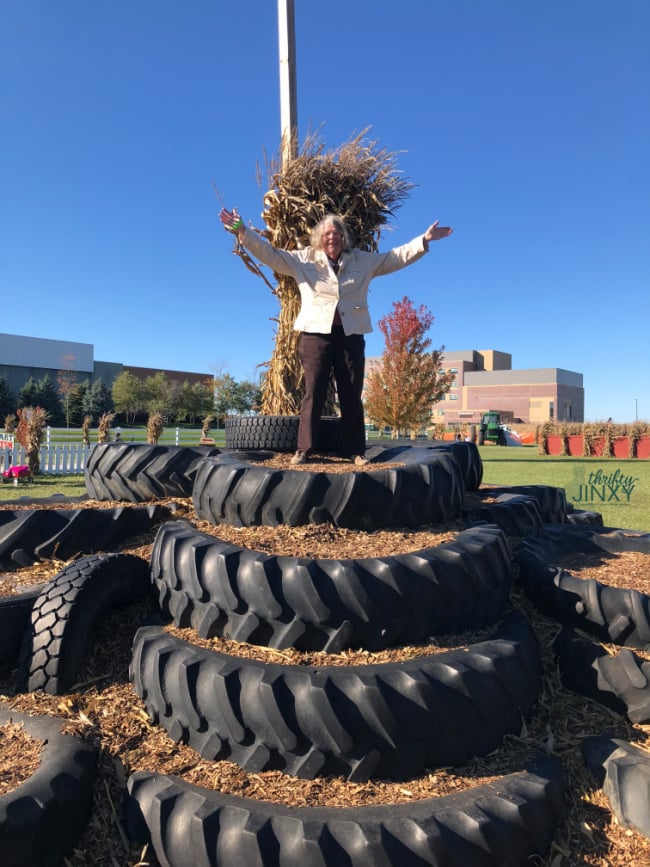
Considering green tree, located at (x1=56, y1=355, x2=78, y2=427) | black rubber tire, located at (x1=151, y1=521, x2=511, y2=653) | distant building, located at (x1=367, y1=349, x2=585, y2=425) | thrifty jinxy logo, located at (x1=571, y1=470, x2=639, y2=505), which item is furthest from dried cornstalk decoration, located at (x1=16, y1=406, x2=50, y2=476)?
distant building, located at (x1=367, y1=349, x2=585, y2=425)

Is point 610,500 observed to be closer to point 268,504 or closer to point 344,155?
point 344,155

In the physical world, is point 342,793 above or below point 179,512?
below

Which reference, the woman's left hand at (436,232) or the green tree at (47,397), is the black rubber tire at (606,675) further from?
the green tree at (47,397)

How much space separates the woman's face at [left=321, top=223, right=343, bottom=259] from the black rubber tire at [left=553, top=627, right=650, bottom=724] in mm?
2975

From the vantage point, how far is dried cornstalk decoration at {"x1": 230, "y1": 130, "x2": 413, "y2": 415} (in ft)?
18.6

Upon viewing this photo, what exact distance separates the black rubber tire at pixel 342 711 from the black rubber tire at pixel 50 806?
1.12 ft

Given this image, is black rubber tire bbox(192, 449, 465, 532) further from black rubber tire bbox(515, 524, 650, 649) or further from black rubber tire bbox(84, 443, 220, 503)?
black rubber tire bbox(84, 443, 220, 503)

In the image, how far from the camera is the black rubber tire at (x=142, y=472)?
422cm

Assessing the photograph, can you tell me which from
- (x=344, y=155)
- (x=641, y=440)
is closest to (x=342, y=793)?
(x=344, y=155)

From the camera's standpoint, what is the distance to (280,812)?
1.76 metres

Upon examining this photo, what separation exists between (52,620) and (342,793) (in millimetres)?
1497

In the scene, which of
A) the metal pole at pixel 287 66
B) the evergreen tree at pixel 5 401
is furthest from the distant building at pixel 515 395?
the metal pole at pixel 287 66

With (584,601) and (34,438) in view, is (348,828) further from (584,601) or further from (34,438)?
(34,438)

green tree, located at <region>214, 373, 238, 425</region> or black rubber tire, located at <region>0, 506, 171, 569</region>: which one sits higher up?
green tree, located at <region>214, 373, 238, 425</region>
